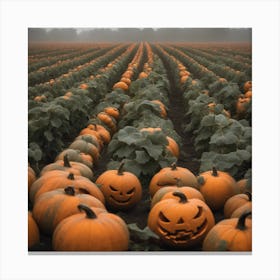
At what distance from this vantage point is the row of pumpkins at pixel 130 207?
13.1 ft

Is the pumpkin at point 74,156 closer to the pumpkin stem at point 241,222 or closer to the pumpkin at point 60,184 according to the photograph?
the pumpkin at point 60,184

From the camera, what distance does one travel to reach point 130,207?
5.42m

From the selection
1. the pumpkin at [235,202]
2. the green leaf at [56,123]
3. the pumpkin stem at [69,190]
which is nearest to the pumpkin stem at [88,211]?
the pumpkin stem at [69,190]

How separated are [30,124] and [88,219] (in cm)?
278

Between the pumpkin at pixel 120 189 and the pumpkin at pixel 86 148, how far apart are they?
1449mm

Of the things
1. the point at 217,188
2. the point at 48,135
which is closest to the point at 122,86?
the point at 48,135

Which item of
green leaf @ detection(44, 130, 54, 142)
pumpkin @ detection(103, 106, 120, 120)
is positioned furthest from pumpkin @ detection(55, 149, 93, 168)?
pumpkin @ detection(103, 106, 120, 120)

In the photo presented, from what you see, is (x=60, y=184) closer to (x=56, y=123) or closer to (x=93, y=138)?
(x=56, y=123)

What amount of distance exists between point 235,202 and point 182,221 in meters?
0.73

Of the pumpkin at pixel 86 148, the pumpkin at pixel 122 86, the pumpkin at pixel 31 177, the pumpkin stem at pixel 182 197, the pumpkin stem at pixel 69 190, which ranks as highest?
the pumpkin at pixel 122 86

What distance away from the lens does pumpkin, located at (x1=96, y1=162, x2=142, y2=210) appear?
5.27m

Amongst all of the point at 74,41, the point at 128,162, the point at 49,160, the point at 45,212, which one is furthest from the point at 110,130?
the point at 45,212

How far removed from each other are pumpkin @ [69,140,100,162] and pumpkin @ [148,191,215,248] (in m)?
2.49

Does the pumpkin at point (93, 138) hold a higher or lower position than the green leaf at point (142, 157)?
higher
